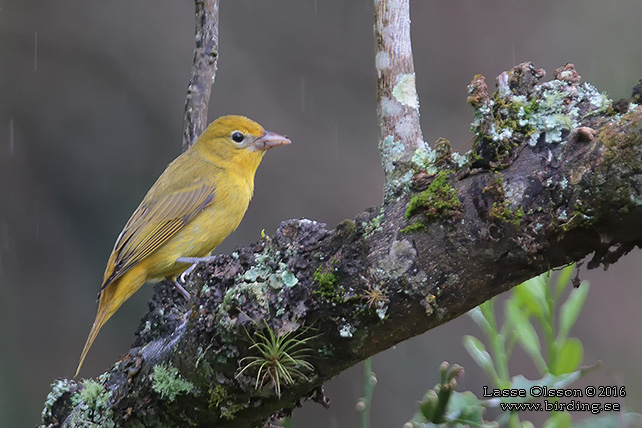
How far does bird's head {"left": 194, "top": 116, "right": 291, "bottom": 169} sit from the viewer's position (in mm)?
4449

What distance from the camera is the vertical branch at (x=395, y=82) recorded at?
8.50ft

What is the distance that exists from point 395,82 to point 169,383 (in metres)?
1.29

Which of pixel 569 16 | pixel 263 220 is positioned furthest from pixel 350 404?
pixel 569 16

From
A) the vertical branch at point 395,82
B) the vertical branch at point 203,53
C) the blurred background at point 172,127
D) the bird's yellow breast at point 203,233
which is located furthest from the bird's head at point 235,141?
the blurred background at point 172,127

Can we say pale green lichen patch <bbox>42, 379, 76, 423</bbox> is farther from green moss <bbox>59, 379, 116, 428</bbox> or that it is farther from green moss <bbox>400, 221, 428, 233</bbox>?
green moss <bbox>400, 221, 428, 233</bbox>

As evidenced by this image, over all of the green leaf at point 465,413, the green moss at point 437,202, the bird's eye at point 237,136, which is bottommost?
the green leaf at point 465,413

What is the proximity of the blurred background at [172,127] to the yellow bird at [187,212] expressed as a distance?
2.25 metres

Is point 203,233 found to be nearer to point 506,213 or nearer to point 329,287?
point 329,287

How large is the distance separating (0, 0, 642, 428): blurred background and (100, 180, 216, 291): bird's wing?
246 centimetres

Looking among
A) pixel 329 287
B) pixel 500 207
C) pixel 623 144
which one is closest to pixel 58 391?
pixel 329 287

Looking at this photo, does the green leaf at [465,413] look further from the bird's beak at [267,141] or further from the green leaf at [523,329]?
the bird's beak at [267,141]

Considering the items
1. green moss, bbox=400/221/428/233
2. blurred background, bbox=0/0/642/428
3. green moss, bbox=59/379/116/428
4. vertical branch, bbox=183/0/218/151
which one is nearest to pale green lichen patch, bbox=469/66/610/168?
green moss, bbox=400/221/428/233

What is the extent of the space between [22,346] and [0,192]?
4.66ft

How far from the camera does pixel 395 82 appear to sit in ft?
8.84
